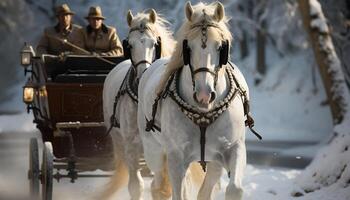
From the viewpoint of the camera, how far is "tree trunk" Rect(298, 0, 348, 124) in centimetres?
1273

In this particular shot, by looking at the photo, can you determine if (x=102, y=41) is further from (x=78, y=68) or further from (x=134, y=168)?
(x=134, y=168)

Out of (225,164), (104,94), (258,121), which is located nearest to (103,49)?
(104,94)

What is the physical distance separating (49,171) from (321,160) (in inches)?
166

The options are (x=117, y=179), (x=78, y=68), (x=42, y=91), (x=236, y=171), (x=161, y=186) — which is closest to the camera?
(x=236, y=171)

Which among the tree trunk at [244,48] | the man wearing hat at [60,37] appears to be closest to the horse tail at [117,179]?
the man wearing hat at [60,37]

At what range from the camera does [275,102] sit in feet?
110

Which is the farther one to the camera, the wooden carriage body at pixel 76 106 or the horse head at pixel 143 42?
the wooden carriage body at pixel 76 106

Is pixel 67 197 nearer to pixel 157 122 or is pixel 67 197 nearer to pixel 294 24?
pixel 157 122

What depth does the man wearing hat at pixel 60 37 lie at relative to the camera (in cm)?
1093

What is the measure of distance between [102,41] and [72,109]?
139 cm

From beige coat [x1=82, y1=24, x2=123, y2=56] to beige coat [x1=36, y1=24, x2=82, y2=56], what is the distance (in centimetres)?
13

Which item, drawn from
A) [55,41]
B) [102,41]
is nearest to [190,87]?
[102,41]

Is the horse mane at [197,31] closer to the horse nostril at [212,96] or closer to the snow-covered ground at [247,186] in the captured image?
the horse nostril at [212,96]

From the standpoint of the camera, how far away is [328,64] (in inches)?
503
